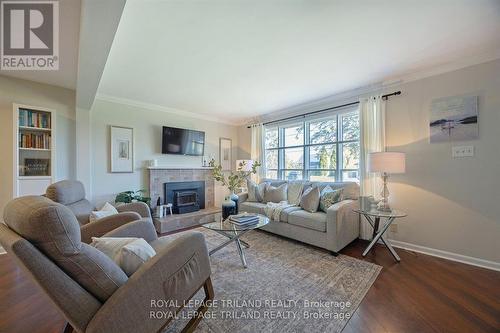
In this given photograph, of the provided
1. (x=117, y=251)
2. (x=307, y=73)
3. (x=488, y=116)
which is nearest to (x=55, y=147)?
(x=117, y=251)

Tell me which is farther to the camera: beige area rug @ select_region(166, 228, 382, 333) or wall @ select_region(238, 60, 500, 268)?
wall @ select_region(238, 60, 500, 268)

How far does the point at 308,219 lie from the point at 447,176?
1.76m

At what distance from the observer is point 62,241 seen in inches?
32.6

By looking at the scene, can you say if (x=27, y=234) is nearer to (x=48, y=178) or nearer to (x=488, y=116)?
(x=48, y=178)

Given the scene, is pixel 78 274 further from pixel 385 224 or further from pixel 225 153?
pixel 225 153

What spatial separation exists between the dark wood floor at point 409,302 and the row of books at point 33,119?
1742 mm

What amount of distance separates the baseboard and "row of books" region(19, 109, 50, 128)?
17.1 feet

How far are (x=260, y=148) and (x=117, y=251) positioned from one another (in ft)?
12.8

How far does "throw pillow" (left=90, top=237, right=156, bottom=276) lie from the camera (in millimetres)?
1120

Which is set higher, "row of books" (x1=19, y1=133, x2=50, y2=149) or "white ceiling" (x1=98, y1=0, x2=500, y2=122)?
"white ceiling" (x1=98, y1=0, x2=500, y2=122)

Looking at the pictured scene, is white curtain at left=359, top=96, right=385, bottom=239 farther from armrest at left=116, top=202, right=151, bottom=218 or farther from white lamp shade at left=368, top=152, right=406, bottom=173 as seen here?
armrest at left=116, top=202, right=151, bottom=218

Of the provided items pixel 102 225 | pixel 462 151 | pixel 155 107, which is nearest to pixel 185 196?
pixel 155 107

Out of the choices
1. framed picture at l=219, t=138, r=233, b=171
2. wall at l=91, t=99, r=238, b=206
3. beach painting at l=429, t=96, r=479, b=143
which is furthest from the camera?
framed picture at l=219, t=138, r=233, b=171

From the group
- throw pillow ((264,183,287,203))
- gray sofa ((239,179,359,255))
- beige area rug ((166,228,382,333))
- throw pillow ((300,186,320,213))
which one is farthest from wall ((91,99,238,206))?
throw pillow ((300,186,320,213))
